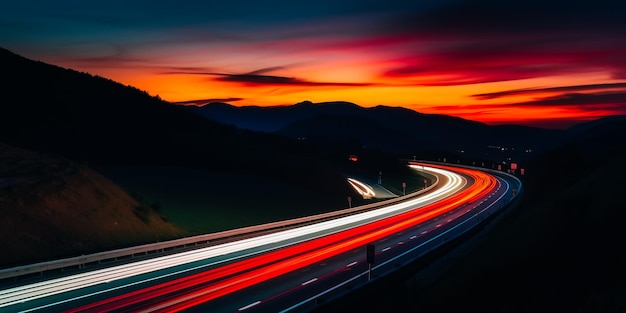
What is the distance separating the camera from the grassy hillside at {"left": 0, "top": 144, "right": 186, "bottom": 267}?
2998cm

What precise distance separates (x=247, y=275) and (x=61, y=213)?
13.7 metres

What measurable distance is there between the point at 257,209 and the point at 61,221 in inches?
803

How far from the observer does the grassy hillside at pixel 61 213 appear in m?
30.0

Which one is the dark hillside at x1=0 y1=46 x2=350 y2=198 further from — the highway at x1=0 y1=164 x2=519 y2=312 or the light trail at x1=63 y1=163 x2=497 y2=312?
the highway at x1=0 y1=164 x2=519 y2=312

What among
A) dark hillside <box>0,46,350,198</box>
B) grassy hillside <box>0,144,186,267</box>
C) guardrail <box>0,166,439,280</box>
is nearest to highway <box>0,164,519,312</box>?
guardrail <box>0,166,439,280</box>

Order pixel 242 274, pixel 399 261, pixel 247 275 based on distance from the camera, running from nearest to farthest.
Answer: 1. pixel 247 275
2. pixel 242 274
3. pixel 399 261

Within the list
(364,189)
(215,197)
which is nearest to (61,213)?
(215,197)

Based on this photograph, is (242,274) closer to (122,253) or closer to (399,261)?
(122,253)

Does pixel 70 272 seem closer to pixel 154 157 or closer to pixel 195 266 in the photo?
pixel 195 266

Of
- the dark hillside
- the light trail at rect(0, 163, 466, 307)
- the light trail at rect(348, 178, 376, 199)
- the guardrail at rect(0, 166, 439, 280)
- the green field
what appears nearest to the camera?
the light trail at rect(0, 163, 466, 307)

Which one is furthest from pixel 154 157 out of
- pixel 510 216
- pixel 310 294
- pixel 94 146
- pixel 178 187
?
pixel 310 294

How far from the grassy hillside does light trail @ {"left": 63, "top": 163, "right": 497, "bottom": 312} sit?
27.9 feet

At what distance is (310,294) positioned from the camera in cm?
2331

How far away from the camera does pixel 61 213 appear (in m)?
33.7
